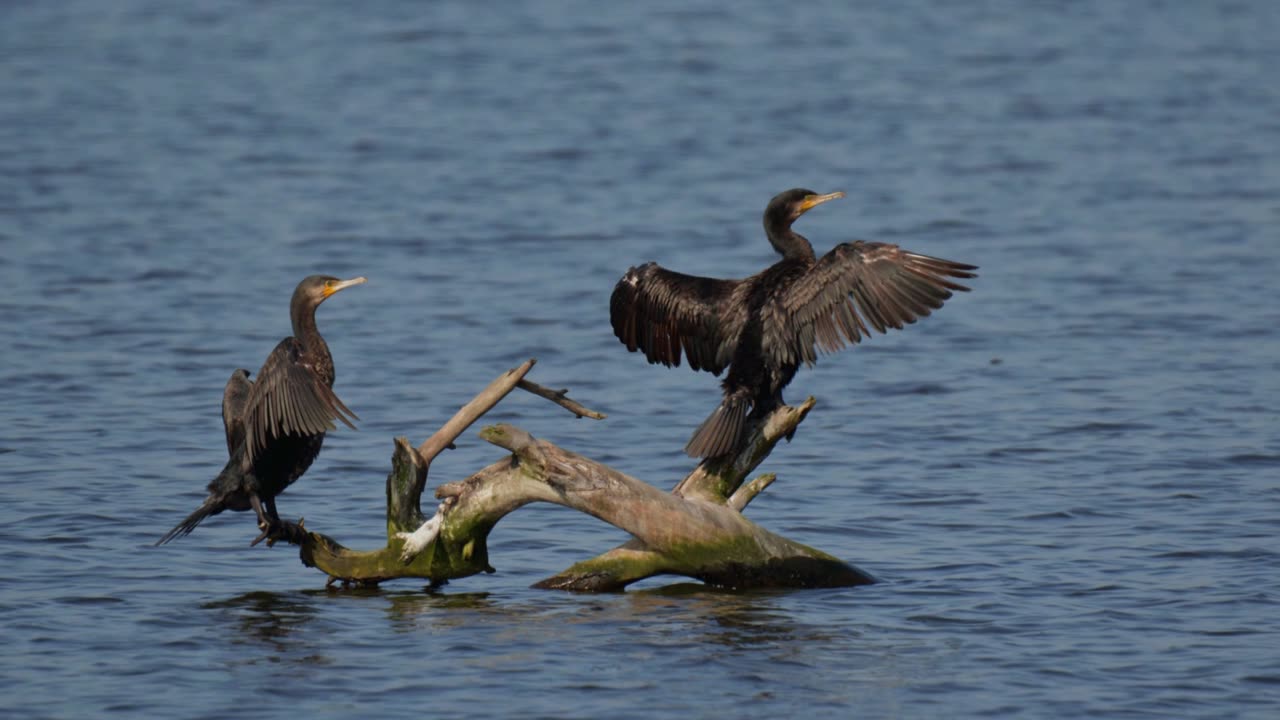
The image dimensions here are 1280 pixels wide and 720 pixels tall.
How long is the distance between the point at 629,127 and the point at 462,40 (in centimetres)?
676

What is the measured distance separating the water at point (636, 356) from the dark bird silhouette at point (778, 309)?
0.95m

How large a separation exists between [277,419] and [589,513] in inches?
56.1

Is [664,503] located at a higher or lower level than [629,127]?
lower

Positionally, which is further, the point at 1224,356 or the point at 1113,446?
the point at 1224,356

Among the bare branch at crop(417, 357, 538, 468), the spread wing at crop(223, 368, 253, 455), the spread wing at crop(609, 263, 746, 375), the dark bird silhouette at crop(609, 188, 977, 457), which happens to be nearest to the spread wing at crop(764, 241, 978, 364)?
the dark bird silhouette at crop(609, 188, 977, 457)

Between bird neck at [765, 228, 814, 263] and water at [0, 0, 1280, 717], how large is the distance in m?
1.51

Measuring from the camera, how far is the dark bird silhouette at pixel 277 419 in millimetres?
8367

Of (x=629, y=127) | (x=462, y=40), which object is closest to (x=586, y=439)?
(x=629, y=127)

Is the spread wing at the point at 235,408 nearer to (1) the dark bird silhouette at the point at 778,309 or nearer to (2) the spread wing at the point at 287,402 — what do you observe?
(2) the spread wing at the point at 287,402

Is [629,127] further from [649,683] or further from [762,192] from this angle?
[649,683]

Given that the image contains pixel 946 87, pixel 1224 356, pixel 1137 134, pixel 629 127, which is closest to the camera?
pixel 1224 356

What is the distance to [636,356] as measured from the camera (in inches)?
590

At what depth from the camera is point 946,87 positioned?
27266 millimetres

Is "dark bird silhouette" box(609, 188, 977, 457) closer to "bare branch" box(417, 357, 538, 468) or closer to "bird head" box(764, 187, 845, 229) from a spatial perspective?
"bird head" box(764, 187, 845, 229)
